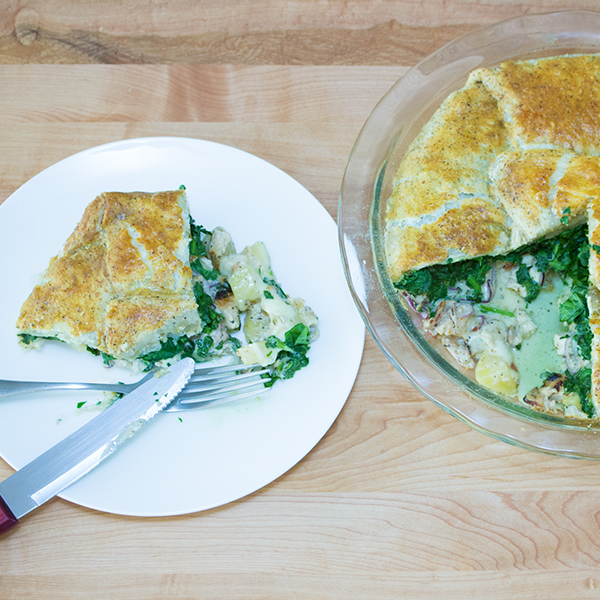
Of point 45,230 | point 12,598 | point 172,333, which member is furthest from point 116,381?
point 12,598

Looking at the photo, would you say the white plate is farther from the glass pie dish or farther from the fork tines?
the glass pie dish

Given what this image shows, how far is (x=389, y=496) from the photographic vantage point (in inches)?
120

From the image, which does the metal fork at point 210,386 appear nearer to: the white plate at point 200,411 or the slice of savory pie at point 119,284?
the white plate at point 200,411

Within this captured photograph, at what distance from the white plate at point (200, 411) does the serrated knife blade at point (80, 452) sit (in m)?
0.07

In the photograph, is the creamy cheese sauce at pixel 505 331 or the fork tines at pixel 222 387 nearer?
the fork tines at pixel 222 387

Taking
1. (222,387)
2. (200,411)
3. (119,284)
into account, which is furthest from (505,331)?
(119,284)

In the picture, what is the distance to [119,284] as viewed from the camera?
2.95 metres

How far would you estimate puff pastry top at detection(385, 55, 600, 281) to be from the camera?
294 centimetres

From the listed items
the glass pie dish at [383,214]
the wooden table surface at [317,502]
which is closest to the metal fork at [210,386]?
the wooden table surface at [317,502]

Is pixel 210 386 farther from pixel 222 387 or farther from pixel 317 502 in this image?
pixel 317 502

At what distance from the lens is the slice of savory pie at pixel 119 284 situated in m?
2.90

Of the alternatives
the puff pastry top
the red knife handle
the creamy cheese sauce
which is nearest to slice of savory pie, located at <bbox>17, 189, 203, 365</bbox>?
the red knife handle

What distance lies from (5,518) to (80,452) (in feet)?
1.54

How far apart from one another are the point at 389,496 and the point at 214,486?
3.15 feet
